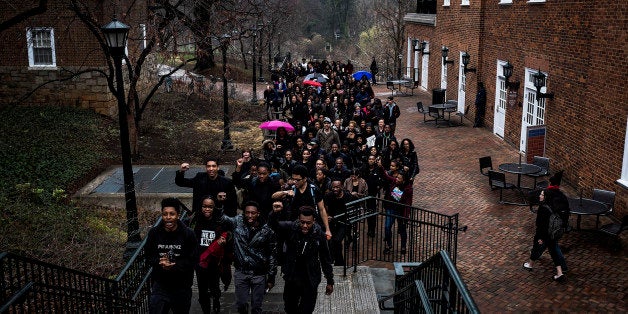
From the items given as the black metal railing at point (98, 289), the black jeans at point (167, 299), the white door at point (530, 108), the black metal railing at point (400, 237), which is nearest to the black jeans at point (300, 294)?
the black jeans at point (167, 299)

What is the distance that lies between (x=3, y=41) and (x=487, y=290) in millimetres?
20576

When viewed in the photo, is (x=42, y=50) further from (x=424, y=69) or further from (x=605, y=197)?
(x=424, y=69)

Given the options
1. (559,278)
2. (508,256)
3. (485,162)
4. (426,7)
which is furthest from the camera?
(426,7)

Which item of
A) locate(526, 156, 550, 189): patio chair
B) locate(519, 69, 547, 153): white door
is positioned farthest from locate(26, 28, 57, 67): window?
locate(526, 156, 550, 189): patio chair

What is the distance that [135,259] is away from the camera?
291 inches

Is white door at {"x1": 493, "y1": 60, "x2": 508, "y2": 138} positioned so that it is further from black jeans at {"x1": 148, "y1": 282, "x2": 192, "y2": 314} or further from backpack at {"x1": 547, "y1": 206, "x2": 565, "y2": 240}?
black jeans at {"x1": 148, "y1": 282, "x2": 192, "y2": 314}

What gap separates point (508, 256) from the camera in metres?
11.0

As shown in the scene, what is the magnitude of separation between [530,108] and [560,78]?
2632 mm

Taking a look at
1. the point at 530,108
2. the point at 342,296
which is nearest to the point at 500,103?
the point at 530,108

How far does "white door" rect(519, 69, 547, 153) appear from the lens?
1786 centimetres

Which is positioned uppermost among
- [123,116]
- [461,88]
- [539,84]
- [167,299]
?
[539,84]

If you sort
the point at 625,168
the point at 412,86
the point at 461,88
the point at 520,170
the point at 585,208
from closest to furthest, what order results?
the point at 585,208 → the point at 625,168 → the point at 520,170 → the point at 461,88 → the point at 412,86

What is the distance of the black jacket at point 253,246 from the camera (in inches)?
260

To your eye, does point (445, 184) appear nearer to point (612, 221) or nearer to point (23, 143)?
point (612, 221)
